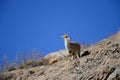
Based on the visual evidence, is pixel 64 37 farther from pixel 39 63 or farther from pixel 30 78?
pixel 39 63

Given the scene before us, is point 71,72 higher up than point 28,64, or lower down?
lower down

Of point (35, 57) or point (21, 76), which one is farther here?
point (35, 57)

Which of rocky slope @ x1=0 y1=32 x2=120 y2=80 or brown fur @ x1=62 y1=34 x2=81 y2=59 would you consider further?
brown fur @ x1=62 y1=34 x2=81 y2=59

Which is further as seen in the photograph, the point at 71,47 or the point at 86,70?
the point at 71,47

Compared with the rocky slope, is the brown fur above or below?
above

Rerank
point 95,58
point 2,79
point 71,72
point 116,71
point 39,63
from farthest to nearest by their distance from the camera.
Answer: point 39,63 → point 2,79 → point 95,58 → point 71,72 → point 116,71

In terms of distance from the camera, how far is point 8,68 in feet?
60.8

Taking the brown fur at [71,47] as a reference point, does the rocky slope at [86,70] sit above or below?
below

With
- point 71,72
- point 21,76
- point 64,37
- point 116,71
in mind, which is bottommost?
point 116,71

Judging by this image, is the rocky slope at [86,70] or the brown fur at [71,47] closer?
the rocky slope at [86,70]

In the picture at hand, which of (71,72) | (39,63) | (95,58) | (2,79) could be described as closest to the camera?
(71,72)

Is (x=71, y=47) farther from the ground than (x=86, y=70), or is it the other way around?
(x=71, y=47)

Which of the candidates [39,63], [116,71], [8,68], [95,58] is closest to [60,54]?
[39,63]

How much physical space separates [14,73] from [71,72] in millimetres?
5398
